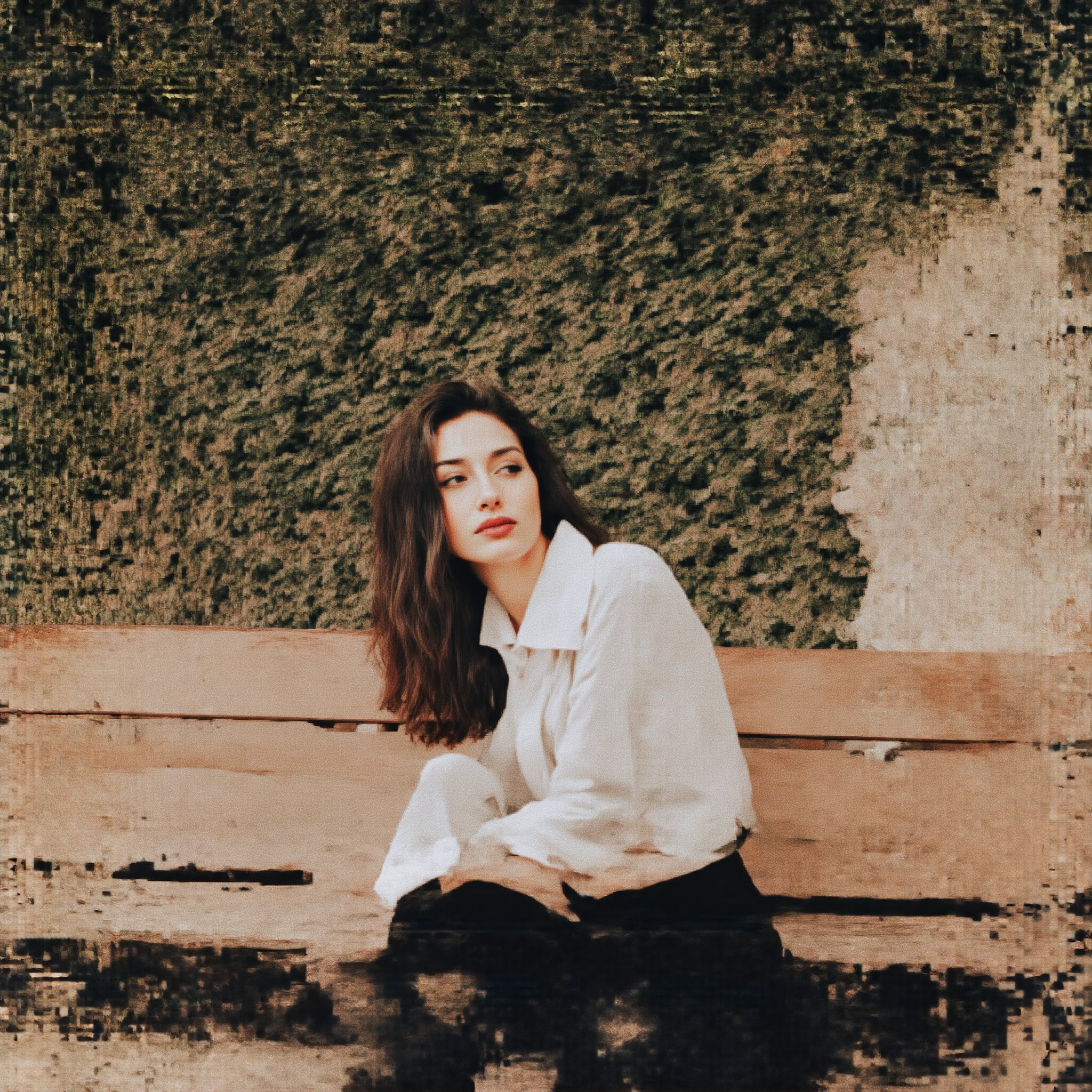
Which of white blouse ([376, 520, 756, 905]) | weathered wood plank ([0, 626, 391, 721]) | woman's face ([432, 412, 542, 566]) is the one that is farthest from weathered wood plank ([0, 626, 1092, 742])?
woman's face ([432, 412, 542, 566])

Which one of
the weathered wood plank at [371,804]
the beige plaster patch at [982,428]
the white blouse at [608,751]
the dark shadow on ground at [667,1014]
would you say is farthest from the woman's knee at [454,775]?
the beige plaster patch at [982,428]

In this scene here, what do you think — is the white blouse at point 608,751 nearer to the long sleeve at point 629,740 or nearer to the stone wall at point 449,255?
the long sleeve at point 629,740

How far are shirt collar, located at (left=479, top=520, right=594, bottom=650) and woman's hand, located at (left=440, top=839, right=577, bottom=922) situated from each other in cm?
26

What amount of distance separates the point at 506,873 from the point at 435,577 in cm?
40

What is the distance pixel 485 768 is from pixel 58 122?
116cm

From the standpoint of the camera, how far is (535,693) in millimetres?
1344

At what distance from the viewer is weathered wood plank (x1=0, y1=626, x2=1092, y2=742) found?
55.3 inches

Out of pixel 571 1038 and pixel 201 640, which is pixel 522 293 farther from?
pixel 571 1038

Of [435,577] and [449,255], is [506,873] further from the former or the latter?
[449,255]

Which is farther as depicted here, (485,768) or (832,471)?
(832,471)

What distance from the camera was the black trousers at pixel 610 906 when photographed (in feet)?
4.39

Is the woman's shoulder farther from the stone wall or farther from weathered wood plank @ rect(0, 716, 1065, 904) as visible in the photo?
weathered wood plank @ rect(0, 716, 1065, 904)

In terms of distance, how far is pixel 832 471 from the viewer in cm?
146

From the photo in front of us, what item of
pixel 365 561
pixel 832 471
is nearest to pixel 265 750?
pixel 365 561
